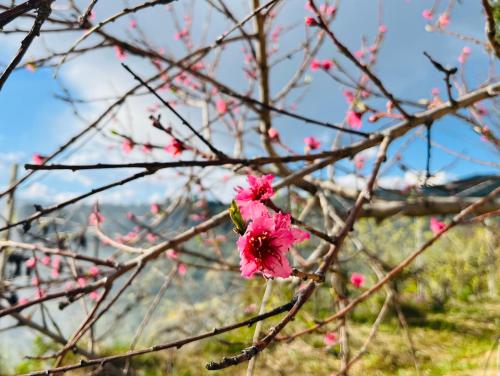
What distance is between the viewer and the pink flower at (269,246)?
858 millimetres

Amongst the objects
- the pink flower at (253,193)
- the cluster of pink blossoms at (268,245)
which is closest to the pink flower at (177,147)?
the pink flower at (253,193)

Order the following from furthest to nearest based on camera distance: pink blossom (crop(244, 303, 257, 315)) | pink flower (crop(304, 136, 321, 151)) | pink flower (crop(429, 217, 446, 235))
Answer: pink blossom (crop(244, 303, 257, 315)) → pink flower (crop(304, 136, 321, 151)) → pink flower (crop(429, 217, 446, 235))

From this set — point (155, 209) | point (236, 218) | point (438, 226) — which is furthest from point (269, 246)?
point (155, 209)

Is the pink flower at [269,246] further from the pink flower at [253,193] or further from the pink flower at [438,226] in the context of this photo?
the pink flower at [438,226]

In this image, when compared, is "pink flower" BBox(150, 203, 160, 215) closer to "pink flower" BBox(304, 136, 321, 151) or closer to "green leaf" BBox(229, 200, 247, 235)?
"pink flower" BBox(304, 136, 321, 151)

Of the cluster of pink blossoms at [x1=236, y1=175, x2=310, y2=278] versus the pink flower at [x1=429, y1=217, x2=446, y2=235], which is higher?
the pink flower at [x1=429, y1=217, x2=446, y2=235]

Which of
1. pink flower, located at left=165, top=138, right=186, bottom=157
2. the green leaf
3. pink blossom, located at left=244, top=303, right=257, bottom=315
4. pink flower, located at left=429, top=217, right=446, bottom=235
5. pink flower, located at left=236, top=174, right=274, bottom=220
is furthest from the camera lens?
pink blossom, located at left=244, top=303, right=257, bottom=315

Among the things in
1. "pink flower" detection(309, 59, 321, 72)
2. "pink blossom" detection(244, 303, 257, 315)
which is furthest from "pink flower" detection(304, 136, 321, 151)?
"pink blossom" detection(244, 303, 257, 315)

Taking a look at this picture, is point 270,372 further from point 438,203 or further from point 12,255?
point 12,255

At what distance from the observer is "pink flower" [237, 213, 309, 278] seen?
86cm

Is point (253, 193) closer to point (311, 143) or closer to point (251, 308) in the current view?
point (311, 143)

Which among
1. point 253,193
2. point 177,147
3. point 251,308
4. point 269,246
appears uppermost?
point 177,147

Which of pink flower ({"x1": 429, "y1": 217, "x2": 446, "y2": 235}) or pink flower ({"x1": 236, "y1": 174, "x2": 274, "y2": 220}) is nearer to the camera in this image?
pink flower ({"x1": 236, "y1": 174, "x2": 274, "y2": 220})

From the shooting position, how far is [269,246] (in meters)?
0.88
